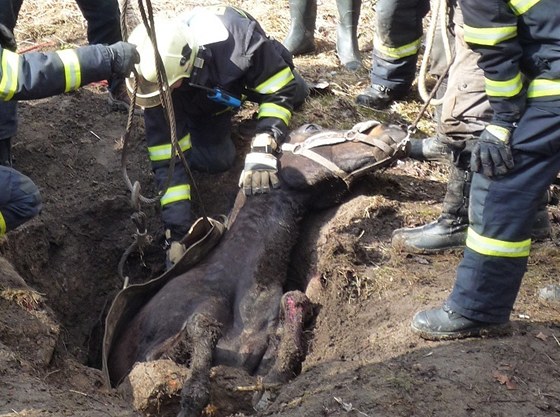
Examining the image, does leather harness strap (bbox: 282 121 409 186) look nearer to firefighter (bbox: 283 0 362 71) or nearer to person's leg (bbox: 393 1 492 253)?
person's leg (bbox: 393 1 492 253)

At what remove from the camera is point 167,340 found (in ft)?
13.2

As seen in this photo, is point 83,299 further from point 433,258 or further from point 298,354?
point 433,258

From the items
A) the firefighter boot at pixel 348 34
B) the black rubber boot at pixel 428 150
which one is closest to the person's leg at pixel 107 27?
the firefighter boot at pixel 348 34

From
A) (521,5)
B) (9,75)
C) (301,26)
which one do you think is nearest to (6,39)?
(9,75)

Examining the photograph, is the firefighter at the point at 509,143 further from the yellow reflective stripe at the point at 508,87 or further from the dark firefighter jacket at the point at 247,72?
the dark firefighter jacket at the point at 247,72

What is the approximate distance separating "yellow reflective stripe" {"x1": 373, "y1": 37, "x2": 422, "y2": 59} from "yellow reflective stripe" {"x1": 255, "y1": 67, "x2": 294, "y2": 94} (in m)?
1.20

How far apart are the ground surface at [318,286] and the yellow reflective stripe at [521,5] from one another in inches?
56.7

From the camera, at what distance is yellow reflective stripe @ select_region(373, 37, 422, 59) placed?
5.79 meters

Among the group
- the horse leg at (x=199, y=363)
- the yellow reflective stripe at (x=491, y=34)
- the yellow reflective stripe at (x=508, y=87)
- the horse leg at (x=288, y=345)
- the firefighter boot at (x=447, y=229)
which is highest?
the yellow reflective stripe at (x=491, y=34)

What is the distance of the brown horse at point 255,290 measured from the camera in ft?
12.8

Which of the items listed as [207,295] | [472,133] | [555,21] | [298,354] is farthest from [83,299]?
[555,21]

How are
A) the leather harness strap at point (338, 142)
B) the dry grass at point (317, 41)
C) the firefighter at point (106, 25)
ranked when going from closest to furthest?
the leather harness strap at point (338, 142), the firefighter at point (106, 25), the dry grass at point (317, 41)

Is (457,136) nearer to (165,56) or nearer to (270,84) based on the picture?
(270,84)

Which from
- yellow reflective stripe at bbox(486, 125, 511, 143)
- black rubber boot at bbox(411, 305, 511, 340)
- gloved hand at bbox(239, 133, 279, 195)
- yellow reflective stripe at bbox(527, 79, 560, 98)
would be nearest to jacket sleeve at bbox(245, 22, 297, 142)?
gloved hand at bbox(239, 133, 279, 195)
